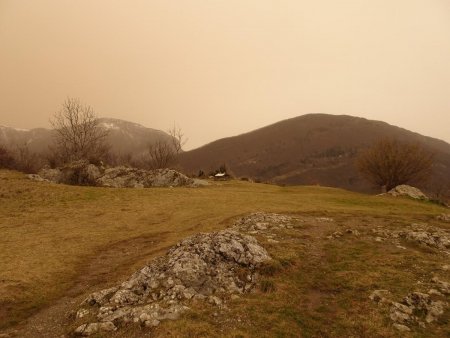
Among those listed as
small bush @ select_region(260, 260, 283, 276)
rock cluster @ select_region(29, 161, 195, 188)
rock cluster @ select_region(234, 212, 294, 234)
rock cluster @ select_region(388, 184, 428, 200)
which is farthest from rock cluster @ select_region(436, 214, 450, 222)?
rock cluster @ select_region(29, 161, 195, 188)

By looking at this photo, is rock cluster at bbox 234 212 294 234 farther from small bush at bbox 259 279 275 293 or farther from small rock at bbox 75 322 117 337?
small rock at bbox 75 322 117 337

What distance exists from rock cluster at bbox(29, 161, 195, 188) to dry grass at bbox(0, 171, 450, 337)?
27.9ft

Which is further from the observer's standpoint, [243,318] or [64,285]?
[64,285]

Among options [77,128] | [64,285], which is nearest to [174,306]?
[64,285]

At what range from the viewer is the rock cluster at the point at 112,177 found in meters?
50.3

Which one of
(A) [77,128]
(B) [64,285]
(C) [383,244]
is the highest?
(A) [77,128]

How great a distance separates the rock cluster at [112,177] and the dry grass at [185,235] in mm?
8507

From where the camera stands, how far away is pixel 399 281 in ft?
52.8

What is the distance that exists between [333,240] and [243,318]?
10.1 metres

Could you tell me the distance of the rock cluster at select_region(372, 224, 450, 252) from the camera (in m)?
21.1

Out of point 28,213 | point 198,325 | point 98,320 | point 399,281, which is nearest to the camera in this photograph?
point 198,325

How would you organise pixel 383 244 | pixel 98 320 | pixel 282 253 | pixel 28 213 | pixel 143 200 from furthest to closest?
pixel 143 200 → pixel 28 213 → pixel 383 244 → pixel 282 253 → pixel 98 320

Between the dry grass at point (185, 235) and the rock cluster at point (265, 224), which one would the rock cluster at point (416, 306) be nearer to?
the dry grass at point (185, 235)

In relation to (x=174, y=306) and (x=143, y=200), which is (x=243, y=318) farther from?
(x=143, y=200)
